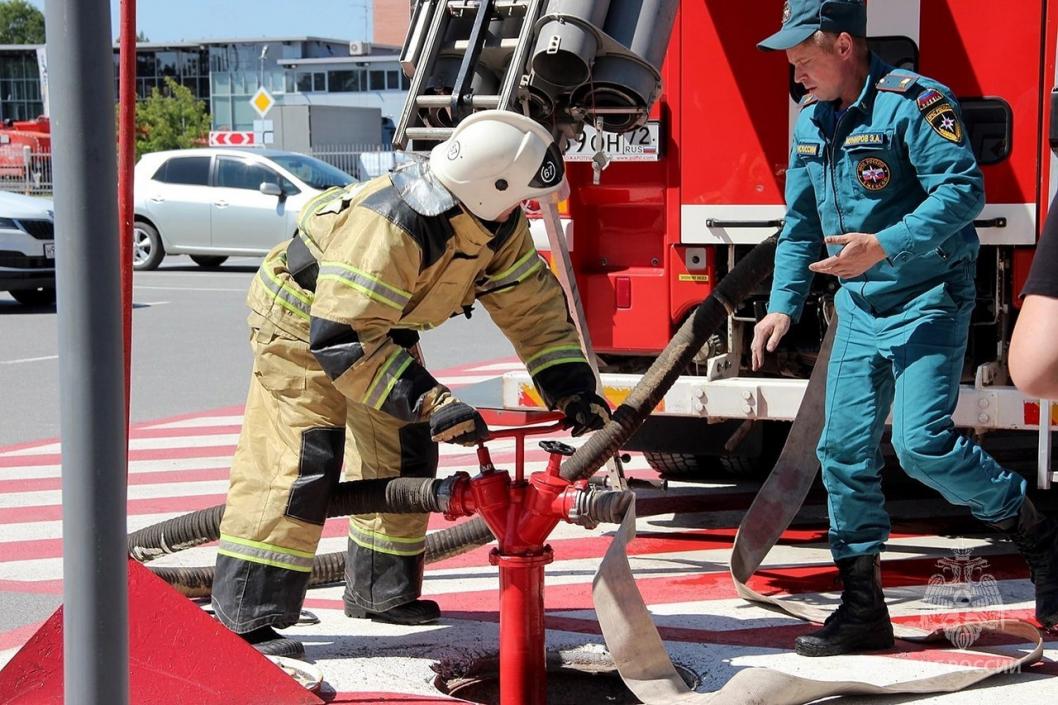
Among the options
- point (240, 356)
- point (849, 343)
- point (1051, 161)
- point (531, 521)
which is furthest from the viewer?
point (240, 356)

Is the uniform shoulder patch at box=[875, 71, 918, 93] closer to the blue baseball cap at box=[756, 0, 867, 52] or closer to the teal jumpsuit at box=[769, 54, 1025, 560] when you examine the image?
the teal jumpsuit at box=[769, 54, 1025, 560]

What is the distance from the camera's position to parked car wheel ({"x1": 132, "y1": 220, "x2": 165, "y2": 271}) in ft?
58.3

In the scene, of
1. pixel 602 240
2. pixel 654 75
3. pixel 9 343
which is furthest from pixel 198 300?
pixel 654 75

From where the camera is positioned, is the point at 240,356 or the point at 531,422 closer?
the point at 531,422

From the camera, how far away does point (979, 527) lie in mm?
5785

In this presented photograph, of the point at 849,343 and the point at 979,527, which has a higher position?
the point at 849,343

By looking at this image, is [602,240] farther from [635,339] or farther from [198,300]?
[198,300]

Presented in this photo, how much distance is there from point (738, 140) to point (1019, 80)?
1015 millimetres

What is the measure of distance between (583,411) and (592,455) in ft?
0.75

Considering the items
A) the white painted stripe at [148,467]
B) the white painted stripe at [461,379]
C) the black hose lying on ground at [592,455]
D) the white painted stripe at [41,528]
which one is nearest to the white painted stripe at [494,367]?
the white painted stripe at [461,379]

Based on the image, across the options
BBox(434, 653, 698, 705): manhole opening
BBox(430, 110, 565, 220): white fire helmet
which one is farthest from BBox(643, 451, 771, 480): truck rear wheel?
BBox(430, 110, 565, 220): white fire helmet

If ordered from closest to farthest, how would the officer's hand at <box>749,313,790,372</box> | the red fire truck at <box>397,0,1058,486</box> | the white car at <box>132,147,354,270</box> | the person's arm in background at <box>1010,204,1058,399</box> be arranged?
the person's arm in background at <box>1010,204,1058,399</box>, the officer's hand at <box>749,313,790,372</box>, the red fire truck at <box>397,0,1058,486</box>, the white car at <box>132,147,354,270</box>

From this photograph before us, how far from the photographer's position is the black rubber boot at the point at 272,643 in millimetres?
3965

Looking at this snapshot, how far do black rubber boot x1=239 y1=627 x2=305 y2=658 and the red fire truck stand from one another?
1.78 metres
